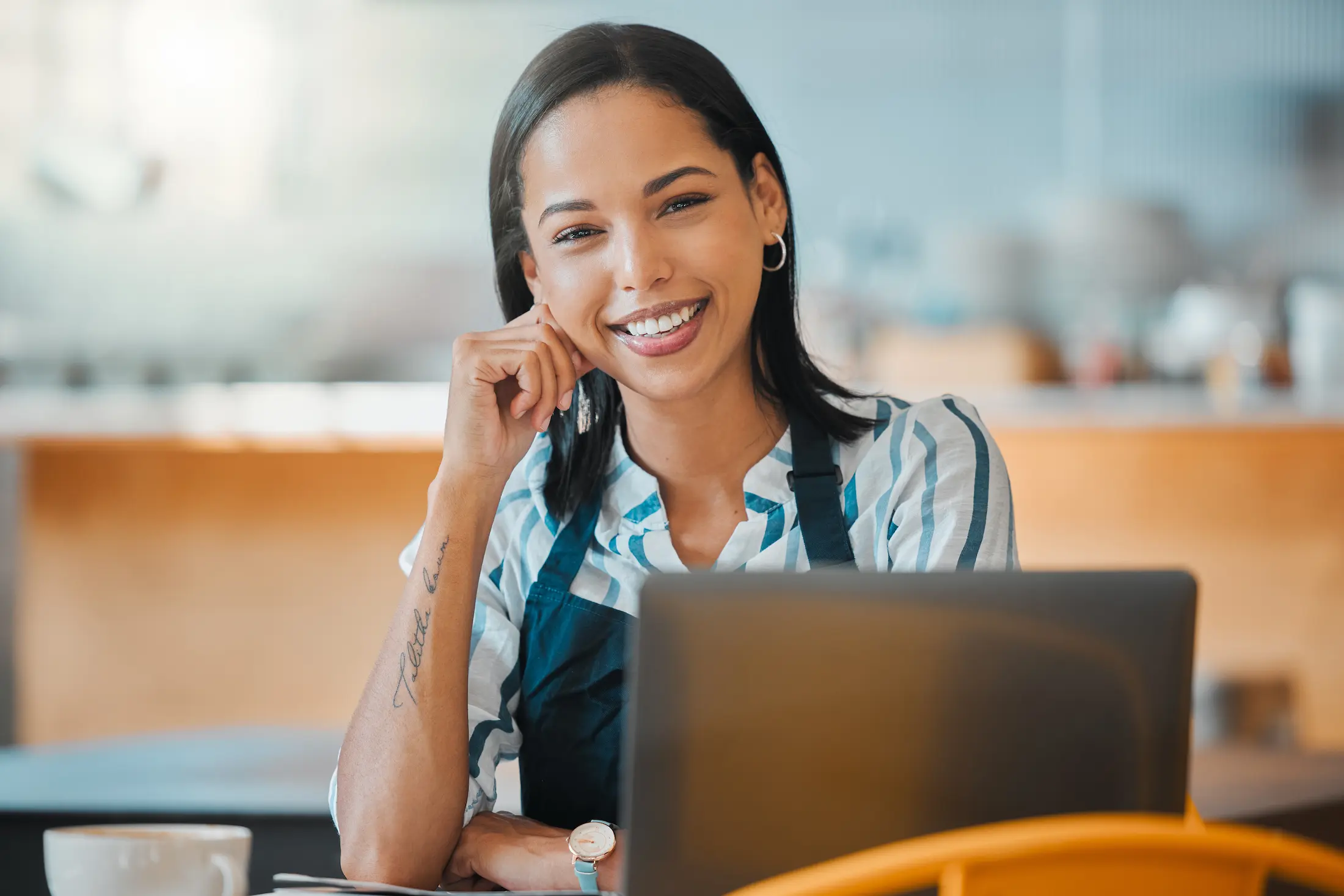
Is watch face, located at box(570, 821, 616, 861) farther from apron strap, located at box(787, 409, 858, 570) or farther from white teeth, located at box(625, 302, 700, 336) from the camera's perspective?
white teeth, located at box(625, 302, 700, 336)

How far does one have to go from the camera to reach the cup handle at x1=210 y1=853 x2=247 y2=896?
0.84 m

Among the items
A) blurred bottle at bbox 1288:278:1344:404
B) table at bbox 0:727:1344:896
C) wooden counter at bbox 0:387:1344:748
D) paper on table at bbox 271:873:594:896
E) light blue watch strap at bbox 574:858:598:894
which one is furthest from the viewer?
blurred bottle at bbox 1288:278:1344:404

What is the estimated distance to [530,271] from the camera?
142 centimetres

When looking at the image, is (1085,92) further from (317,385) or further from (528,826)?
(528,826)

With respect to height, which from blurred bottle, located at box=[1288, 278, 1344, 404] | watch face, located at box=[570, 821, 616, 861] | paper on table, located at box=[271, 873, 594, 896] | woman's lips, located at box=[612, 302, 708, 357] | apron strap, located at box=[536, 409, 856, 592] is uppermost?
blurred bottle, located at box=[1288, 278, 1344, 404]

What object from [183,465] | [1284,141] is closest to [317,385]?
[183,465]

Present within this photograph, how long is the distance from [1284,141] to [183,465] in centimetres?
286

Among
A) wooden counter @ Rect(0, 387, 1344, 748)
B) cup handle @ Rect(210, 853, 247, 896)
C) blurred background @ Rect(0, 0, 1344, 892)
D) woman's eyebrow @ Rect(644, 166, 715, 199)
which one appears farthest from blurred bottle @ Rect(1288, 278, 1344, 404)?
cup handle @ Rect(210, 853, 247, 896)

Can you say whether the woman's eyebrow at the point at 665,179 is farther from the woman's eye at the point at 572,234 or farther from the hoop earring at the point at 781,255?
the hoop earring at the point at 781,255

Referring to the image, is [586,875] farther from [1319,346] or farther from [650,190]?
[1319,346]

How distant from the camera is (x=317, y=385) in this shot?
318 centimetres

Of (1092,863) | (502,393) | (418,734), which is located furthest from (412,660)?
(1092,863)

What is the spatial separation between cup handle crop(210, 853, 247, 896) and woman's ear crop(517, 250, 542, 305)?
28.0 inches

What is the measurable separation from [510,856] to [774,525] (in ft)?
1.32
